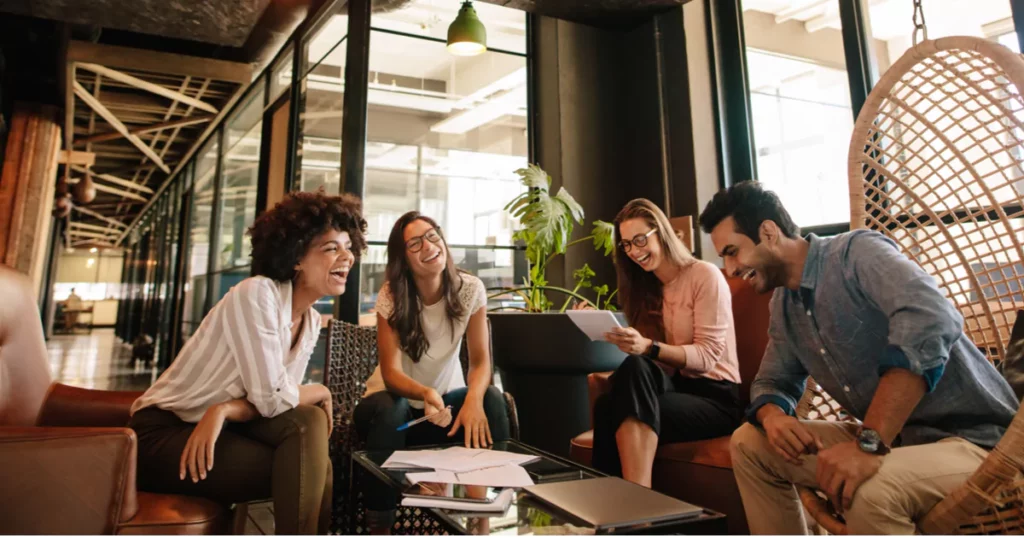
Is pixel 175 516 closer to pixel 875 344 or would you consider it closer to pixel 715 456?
pixel 715 456

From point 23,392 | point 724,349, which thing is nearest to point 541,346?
point 724,349

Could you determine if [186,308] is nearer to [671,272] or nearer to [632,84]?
[632,84]

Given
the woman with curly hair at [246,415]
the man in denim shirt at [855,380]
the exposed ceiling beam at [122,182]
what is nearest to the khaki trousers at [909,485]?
the man in denim shirt at [855,380]

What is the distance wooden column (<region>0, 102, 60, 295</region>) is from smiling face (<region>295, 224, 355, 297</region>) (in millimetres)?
4463

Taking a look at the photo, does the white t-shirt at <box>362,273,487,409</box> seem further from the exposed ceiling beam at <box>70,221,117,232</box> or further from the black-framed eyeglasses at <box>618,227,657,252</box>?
the exposed ceiling beam at <box>70,221,117,232</box>

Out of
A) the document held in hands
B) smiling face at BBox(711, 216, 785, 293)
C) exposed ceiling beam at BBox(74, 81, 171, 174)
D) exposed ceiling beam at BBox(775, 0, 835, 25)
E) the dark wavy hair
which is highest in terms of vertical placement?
exposed ceiling beam at BBox(74, 81, 171, 174)

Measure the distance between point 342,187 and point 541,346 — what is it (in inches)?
63.6

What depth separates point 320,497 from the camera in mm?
1382

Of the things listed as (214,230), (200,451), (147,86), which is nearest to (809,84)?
(200,451)

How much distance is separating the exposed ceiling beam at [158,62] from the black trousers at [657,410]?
16.6ft

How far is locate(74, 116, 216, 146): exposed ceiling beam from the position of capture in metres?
7.09

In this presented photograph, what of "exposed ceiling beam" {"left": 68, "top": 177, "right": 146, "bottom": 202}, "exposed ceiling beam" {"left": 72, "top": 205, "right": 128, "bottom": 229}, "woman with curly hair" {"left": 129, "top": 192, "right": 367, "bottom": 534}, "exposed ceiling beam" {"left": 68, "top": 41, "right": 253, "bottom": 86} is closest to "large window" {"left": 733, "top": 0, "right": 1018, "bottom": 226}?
"woman with curly hair" {"left": 129, "top": 192, "right": 367, "bottom": 534}

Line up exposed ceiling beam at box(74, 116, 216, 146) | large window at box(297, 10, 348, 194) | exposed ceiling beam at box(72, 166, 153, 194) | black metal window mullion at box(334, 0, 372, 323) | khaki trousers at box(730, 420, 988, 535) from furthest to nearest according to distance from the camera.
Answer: exposed ceiling beam at box(72, 166, 153, 194)
exposed ceiling beam at box(74, 116, 216, 146)
large window at box(297, 10, 348, 194)
black metal window mullion at box(334, 0, 372, 323)
khaki trousers at box(730, 420, 988, 535)

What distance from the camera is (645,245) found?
6.96 feet
